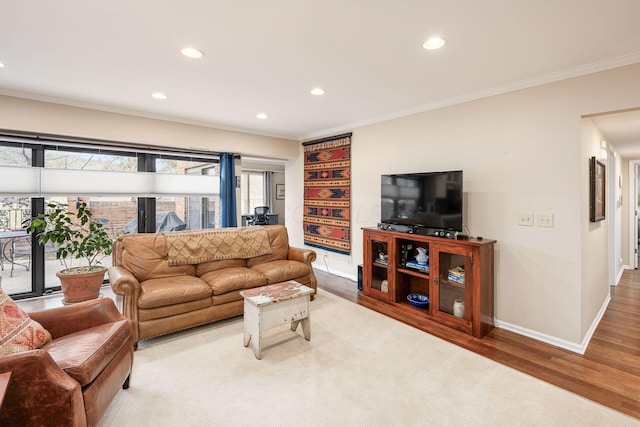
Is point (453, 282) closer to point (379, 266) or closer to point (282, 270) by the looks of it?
Answer: point (379, 266)

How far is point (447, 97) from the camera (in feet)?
10.8

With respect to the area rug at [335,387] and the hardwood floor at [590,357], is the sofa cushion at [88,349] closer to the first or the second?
the area rug at [335,387]

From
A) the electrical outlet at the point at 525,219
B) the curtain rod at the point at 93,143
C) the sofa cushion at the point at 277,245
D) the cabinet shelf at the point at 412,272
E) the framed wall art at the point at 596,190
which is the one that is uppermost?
the curtain rod at the point at 93,143

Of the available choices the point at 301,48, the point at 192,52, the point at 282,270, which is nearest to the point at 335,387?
the point at 282,270

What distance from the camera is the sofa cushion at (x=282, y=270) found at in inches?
134

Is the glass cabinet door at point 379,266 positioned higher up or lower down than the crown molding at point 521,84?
lower down

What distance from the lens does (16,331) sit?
162cm

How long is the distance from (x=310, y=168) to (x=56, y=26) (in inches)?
147

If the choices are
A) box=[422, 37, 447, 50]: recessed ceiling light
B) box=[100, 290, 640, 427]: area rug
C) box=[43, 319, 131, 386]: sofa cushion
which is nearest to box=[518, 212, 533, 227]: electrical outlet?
box=[100, 290, 640, 427]: area rug

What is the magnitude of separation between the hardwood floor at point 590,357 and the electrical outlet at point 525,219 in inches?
42.7

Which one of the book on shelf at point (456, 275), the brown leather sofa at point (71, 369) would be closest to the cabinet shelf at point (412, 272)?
the book on shelf at point (456, 275)

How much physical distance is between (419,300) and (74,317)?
10.4 feet

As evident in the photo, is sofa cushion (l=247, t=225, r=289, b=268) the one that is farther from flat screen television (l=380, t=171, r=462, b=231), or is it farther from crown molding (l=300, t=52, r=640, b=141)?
crown molding (l=300, t=52, r=640, b=141)

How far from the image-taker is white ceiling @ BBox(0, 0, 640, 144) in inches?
69.8
